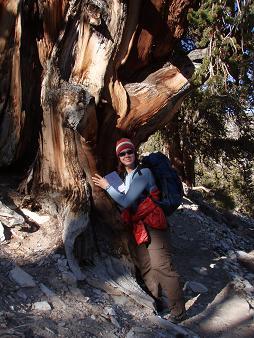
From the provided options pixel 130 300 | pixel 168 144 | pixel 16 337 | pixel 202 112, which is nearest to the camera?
pixel 16 337

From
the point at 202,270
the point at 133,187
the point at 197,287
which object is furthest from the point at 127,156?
the point at 202,270

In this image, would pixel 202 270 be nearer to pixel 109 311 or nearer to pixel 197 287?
pixel 197 287

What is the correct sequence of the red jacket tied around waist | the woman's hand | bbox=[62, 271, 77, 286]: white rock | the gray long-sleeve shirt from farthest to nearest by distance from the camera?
the woman's hand → the red jacket tied around waist → the gray long-sleeve shirt → bbox=[62, 271, 77, 286]: white rock

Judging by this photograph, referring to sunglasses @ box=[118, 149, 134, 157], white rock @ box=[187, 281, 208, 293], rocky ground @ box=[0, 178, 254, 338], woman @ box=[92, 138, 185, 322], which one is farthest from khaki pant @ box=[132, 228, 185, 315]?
white rock @ box=[187, 281, 208, 293]

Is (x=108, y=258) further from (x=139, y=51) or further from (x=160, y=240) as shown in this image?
(x=139, y=51)

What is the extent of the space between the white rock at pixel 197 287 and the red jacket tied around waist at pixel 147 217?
1.29 metres

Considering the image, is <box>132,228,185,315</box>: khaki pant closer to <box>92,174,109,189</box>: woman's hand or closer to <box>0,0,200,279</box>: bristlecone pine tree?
<box>0,0,200,279</box>: bristlecone pine tree

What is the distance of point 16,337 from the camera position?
9.05 feet

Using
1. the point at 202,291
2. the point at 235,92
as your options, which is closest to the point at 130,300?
the point at 202,291

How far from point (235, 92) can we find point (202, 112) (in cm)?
297

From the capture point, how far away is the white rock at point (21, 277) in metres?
3.56

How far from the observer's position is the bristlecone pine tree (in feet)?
14.0

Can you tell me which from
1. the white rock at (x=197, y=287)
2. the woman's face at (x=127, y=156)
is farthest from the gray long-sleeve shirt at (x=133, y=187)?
the white rock at (x=197, y=287)

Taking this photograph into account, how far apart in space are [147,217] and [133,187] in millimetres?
322
